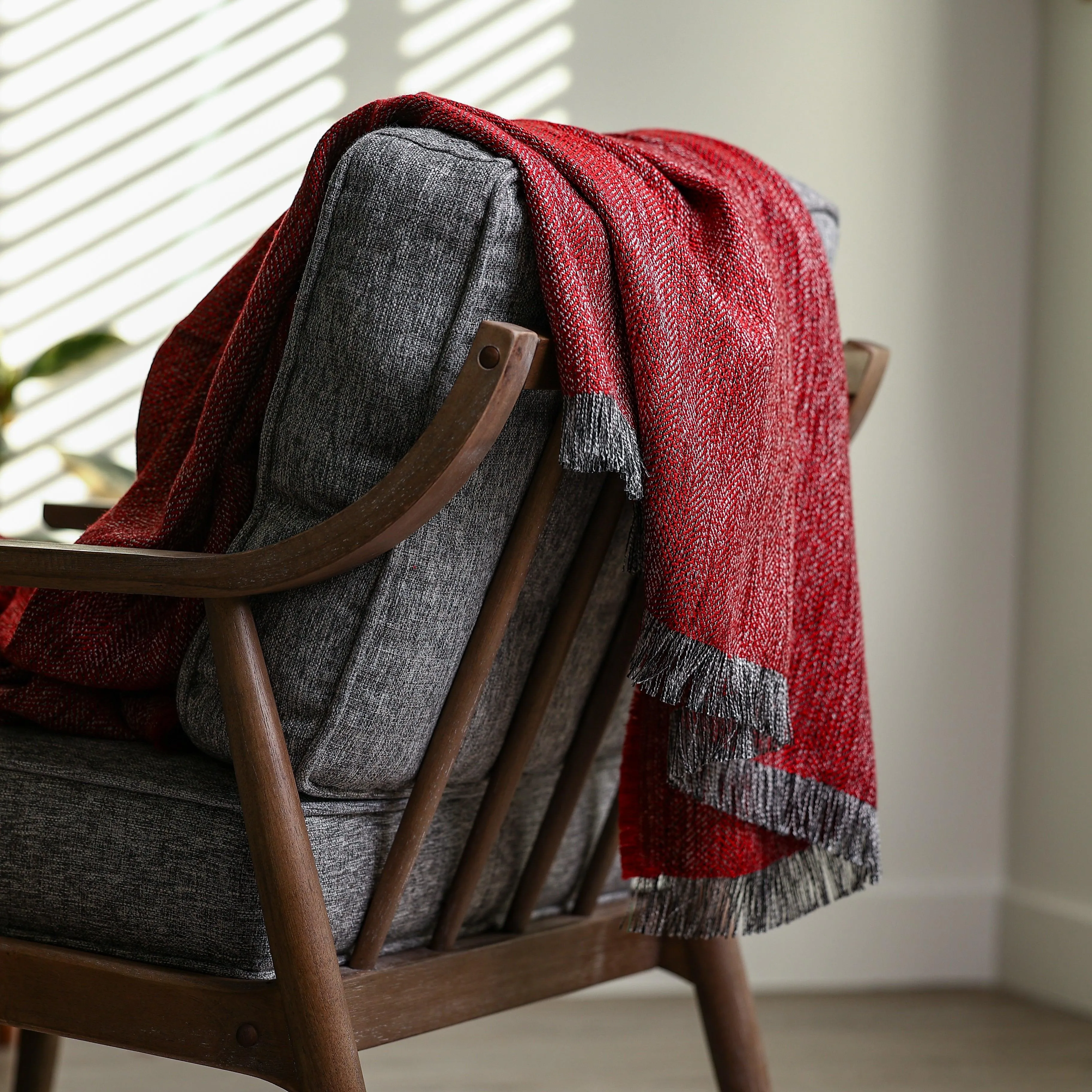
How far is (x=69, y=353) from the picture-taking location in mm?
1846

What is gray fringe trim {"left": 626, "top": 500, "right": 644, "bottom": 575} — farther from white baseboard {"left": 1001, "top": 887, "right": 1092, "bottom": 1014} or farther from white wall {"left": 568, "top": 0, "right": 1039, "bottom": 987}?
white baseboard {"left": 1001, "top": 887, "right": 1092, "bottom": 1014}

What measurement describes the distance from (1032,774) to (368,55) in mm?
1515

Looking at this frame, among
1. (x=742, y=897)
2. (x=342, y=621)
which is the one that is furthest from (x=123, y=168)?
(x=742, y=897)

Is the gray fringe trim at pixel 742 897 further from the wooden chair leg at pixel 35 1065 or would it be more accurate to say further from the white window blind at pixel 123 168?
the white window blind at pixel 123 168

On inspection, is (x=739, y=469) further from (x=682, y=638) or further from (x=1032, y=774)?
(x=1032, y=774)

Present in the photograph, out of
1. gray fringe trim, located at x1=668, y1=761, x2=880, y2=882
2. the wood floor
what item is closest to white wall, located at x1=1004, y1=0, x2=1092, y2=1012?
the wood floor

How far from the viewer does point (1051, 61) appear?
7.00 ft

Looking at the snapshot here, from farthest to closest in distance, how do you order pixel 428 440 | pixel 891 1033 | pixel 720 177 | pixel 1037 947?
pixel 1037 947 < pixel 891 1033 < pixel 720 177 < pixel 428 440

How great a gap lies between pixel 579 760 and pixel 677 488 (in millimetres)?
294

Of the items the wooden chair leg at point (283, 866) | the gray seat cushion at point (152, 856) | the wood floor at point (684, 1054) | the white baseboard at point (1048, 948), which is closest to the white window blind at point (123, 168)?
the wood floor at point (684, 1054)

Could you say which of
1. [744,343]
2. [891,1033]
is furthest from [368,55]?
[891,1033]

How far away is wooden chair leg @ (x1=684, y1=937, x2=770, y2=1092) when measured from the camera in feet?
3.96

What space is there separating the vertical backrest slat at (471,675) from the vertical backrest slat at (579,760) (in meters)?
0.17

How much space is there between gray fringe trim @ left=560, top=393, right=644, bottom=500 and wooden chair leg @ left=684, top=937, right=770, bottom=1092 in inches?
22.1
